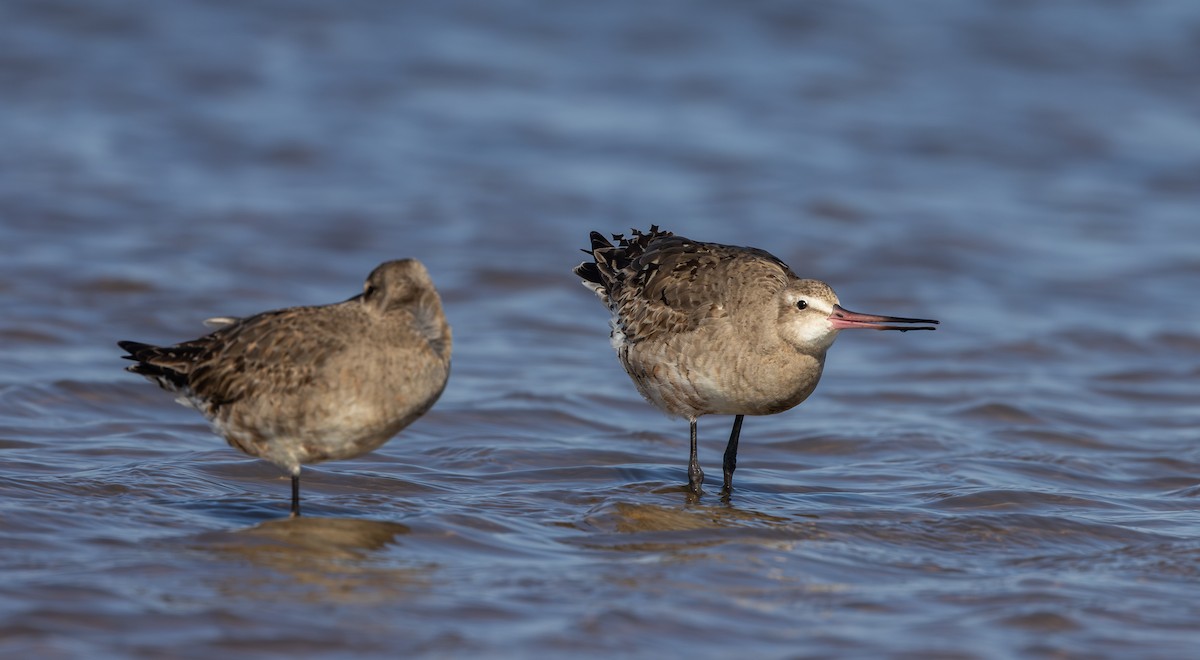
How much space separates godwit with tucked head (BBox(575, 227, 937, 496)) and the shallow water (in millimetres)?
479

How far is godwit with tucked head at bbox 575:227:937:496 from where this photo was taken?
7430mm

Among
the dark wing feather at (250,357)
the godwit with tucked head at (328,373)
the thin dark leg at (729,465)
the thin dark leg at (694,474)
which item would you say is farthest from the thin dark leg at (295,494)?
the thin dark leg at (729,465)

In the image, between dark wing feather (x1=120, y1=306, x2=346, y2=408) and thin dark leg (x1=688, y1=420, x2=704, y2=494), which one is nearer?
dark wing feather (x1=120, y1=306, x2=346, y2=408)

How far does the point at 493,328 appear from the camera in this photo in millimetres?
10930

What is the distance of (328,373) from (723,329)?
86.4 inches

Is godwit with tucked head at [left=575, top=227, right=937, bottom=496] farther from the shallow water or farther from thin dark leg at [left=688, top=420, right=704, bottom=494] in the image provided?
the shallow water

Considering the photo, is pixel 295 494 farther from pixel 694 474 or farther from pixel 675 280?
pixel 675 280

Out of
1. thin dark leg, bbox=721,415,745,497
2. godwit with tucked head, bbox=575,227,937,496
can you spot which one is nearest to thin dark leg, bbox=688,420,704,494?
godwit with tucked head, bbox=575,227,937,496

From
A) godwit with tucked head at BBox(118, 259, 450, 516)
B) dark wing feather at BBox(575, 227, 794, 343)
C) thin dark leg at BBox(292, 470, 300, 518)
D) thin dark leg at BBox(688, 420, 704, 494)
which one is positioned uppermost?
dark wing feather at BBox(575, 227, 794, 343)

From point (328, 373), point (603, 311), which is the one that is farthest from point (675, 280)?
point (603, 311)

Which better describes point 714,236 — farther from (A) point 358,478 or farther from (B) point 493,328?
(A) point 358,478

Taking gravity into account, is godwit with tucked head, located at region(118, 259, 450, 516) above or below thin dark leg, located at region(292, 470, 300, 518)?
above

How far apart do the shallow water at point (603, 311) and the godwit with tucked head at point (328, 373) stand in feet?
1.33

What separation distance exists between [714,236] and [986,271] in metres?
2.23
